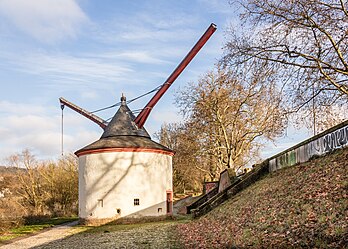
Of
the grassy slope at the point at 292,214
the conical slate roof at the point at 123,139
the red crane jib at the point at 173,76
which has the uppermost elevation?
the red crane jib at the point at 173,76

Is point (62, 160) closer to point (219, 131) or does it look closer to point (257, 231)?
point (219, 131)

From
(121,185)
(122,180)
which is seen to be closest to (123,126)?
(122,180)

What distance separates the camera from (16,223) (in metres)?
27.8

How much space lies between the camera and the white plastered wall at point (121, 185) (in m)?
25.3

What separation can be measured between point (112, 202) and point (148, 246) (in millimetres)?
11625

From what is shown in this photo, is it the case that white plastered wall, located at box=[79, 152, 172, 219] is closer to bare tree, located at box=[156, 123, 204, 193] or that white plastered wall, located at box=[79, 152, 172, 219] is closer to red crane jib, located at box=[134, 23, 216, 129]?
red crane jib, located at box=[134, 23, 216, 129]

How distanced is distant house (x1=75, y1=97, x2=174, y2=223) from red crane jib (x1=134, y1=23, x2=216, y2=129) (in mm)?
1751

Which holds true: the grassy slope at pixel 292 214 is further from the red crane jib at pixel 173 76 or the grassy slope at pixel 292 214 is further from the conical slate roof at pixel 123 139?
the red crane jib at pixel 173 76

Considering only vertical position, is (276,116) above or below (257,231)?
above

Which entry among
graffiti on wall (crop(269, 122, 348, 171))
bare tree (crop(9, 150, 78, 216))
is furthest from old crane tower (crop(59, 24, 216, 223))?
bare tree (crop(9, 150, 78, 216))

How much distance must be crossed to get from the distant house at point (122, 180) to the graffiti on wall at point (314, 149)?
8694 mm

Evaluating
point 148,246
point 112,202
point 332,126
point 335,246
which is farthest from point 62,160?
point 335,246

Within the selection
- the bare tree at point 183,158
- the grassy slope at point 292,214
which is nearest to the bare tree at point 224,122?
the bare tree at point 183,158

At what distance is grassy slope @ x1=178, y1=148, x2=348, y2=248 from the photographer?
8.88 meters
